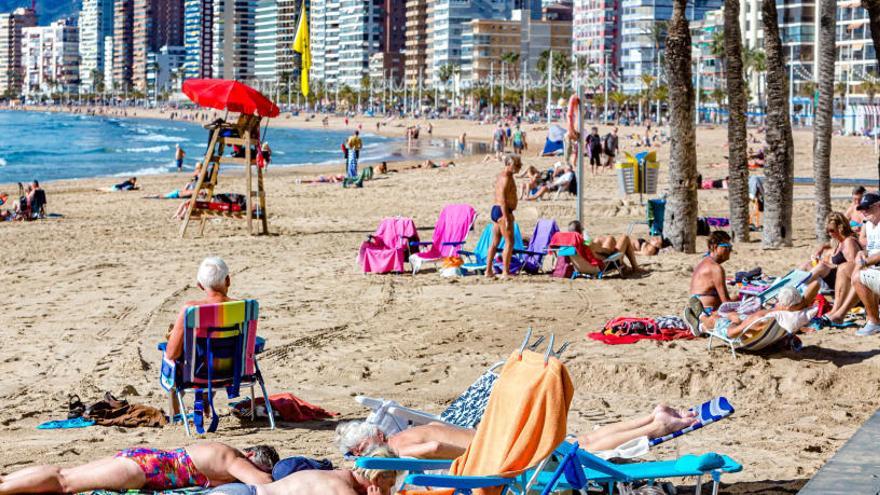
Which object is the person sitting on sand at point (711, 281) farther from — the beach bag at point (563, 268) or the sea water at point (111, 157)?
the sea water at point (111, 157)

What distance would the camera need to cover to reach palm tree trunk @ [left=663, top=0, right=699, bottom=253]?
1349 cm

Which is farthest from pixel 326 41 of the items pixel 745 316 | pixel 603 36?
pixel 745 316

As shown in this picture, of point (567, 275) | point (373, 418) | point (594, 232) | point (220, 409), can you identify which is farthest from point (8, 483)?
point (594, 232)

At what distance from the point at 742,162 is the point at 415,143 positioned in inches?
2283

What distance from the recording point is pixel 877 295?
8359 millimetres

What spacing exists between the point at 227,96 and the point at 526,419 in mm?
11258

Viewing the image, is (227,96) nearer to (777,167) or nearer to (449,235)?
(449,235)

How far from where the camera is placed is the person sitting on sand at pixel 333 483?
4297 mm

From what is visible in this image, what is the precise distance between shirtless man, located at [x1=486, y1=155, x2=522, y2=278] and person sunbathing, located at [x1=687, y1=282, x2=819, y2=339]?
134 inches

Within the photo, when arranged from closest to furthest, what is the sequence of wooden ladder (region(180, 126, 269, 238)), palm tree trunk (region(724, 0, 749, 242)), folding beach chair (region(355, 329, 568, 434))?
1. folding beach chair (region(355, 329, 568, 434))
2. palm tree trunk (region(724, 0, 749, 242))
3. wooden ladder (region(180, 126, 269, 238))

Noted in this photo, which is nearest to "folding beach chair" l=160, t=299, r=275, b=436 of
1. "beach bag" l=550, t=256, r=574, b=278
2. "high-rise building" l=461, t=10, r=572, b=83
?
"beach bag" l=550, t=256, r=574, b=278

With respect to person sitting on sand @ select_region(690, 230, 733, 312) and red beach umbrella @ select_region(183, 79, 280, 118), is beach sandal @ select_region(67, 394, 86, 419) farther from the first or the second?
red beach umbrella @ select_region(183, 79, 280, 118)

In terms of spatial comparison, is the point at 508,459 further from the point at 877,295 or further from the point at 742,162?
the point at 742,162

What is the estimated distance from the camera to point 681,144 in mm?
13531
